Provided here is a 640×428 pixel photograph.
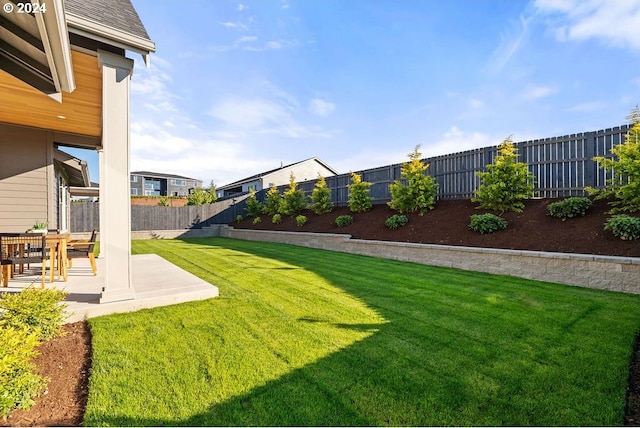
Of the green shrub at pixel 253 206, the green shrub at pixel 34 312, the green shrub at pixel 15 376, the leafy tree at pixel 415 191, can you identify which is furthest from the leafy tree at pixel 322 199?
the green shrub at pixel 15 376

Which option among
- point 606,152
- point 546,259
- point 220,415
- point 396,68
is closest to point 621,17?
point 606,152

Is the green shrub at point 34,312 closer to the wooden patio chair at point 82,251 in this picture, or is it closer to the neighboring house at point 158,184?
the wooden patio chair at point 82,251

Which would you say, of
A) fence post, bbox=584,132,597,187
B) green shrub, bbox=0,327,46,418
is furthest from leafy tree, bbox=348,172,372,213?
green shrub, bbox=0,327,46,418

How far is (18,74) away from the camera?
3.62 meters

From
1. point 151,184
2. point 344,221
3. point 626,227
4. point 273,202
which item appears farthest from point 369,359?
point 151,184

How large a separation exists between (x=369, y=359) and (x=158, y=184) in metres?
48.9

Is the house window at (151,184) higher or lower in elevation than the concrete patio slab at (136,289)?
higher

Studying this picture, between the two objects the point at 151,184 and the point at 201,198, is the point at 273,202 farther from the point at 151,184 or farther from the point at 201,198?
the point at 151,184

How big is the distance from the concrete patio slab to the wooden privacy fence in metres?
8.31

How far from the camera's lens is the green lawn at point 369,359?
6.34ft

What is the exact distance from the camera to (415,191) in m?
9.81

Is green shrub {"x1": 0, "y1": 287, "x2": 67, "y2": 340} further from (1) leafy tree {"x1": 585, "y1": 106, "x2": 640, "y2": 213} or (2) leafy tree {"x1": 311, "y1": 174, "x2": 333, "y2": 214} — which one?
(2) leafy tree {"x1": 311, "y1": 174, "x2": 333, "y2": 214}

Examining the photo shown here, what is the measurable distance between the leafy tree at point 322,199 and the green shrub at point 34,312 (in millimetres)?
11359

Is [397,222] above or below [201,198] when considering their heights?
below
